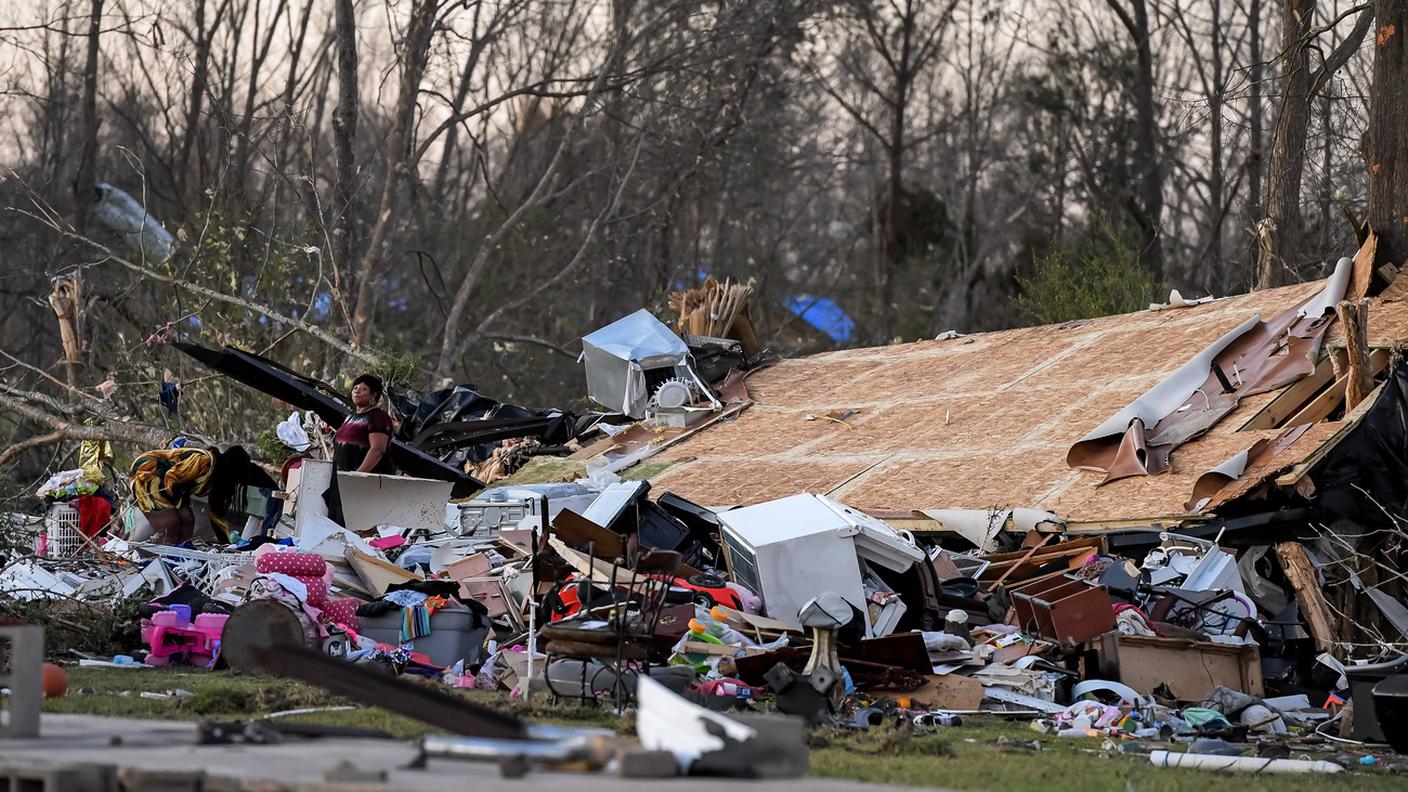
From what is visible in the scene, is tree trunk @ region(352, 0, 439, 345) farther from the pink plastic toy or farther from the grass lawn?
the grass lawn

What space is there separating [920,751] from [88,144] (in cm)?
2861

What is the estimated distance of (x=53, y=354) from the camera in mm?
32344

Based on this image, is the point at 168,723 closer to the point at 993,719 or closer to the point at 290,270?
the point at 993,719

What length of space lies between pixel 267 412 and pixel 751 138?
15.8 m

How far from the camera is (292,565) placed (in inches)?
458

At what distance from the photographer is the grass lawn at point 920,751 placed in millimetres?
6520

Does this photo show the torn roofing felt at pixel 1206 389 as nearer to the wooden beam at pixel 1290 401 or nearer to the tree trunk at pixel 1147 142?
the wooden beam at pixel 1290 401

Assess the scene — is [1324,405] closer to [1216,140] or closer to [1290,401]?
[1290,401]

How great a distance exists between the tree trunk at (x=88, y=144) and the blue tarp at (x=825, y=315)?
1681cm

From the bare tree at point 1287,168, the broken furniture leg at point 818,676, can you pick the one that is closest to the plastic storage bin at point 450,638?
the broken furniture leg at point 818,676

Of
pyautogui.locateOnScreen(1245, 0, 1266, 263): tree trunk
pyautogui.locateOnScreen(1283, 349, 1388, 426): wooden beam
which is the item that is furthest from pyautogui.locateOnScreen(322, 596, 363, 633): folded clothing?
pyautogui.locateOnScreen(1245, 0, 1266, 263): tree trunk

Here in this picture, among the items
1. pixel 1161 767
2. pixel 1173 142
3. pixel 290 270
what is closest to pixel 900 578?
pixel 1161 767

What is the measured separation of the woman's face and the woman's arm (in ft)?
1.25

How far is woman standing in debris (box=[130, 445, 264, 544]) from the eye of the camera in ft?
49.2
